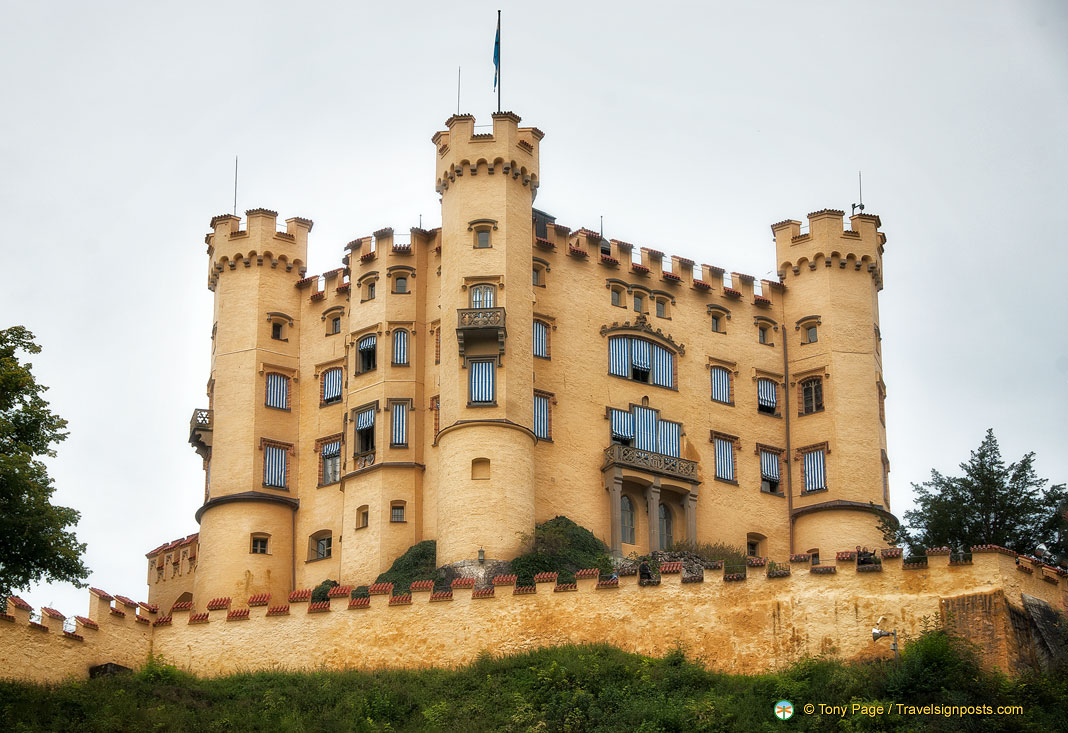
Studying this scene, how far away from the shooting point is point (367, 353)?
69438mm

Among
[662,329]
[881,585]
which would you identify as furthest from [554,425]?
[881,585]

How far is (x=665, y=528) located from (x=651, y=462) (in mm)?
2584

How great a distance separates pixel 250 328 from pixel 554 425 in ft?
42.2

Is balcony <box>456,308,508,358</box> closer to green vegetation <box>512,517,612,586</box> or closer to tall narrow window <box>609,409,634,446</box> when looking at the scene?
tall narrow window <box>609,409,634,446</box>

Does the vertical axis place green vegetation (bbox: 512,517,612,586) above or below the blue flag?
below

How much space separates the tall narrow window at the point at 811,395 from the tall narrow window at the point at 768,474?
237 centimetres

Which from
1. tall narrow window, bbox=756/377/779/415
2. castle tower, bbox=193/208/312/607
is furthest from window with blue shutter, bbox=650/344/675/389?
castle tower, bbox=193/208/312/607

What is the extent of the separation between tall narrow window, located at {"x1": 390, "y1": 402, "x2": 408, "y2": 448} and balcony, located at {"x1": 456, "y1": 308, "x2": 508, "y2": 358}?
12.8 ft

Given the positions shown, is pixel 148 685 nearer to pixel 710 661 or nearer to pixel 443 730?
pixel 443 730

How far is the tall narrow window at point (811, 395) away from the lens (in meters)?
72.6

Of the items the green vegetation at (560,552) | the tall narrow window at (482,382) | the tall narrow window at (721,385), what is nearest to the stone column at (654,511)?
the green vegetation at (560,552)

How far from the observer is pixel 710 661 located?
173 ft

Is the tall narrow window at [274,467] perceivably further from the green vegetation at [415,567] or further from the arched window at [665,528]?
the arched window at [665,528]

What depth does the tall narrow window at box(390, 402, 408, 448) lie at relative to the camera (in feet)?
220
